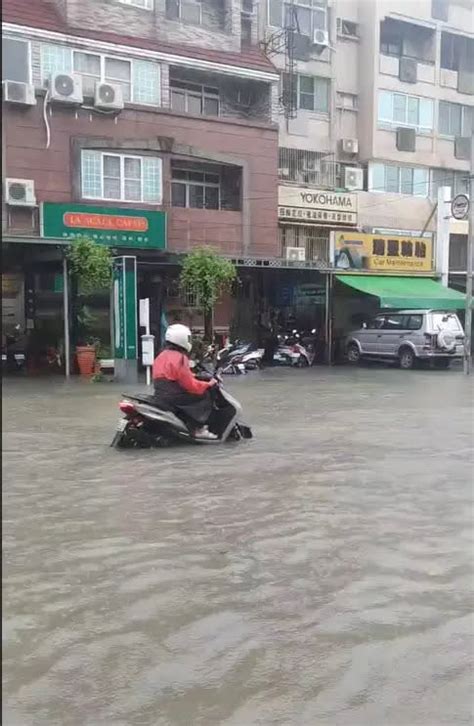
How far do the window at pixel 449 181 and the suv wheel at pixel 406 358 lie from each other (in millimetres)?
8719

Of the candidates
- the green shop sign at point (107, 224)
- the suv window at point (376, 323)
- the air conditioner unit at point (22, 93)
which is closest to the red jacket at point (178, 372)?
the green shop sign at point (107, 224)

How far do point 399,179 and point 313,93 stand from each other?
4004 mm

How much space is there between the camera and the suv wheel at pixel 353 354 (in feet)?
71.2

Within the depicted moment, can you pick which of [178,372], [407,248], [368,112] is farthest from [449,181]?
[178,372]

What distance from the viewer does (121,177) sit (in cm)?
1892

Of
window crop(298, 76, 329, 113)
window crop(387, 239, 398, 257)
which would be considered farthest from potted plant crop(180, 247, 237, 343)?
window crop(298, 76, 329, 113)

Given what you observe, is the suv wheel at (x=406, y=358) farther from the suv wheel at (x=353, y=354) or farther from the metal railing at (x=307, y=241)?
the metal railing at (x=307, y=241)

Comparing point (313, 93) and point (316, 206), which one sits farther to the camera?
point (313, 93)

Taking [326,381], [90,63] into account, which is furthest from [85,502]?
[90,63]

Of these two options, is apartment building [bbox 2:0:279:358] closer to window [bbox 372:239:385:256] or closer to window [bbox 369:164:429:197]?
window [bbox 372:239:385:256]

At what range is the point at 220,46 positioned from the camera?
21.2 meters

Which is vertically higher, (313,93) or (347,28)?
(347,28)

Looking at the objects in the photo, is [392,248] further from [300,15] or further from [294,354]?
[300,15]

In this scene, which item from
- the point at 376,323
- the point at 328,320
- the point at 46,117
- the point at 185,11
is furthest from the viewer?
the point at 328,320
